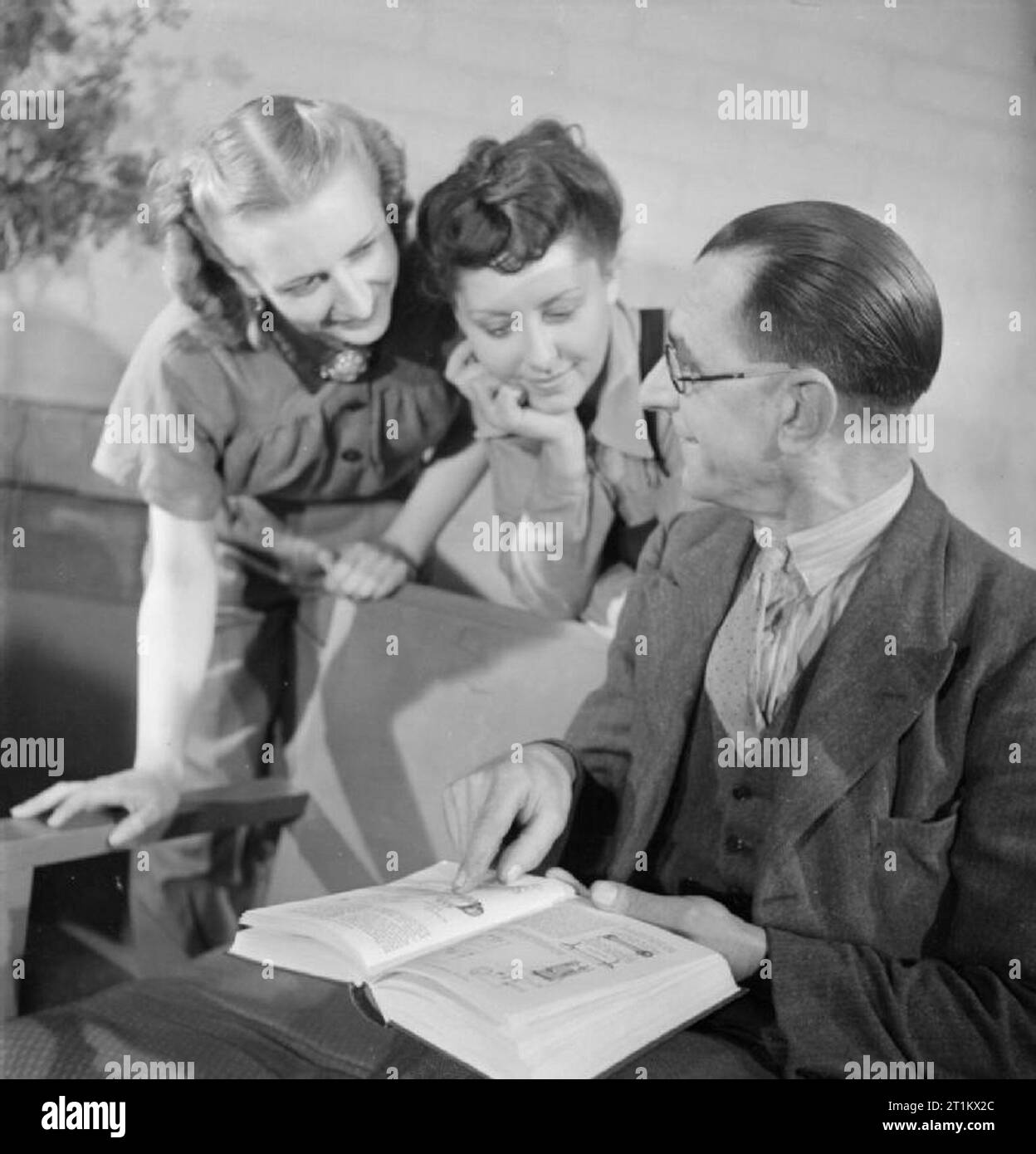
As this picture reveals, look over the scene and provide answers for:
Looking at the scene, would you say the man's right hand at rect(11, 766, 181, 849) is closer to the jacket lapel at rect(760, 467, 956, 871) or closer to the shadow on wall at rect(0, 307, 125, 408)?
the shadow on wall at rect(0, 307, 125, 408)

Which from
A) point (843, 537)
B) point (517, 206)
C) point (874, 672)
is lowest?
point (874, 672)

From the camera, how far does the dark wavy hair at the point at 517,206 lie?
75.1 inches

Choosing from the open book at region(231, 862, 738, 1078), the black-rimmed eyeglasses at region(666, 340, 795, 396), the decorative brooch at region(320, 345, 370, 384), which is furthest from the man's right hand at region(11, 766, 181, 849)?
the black-rimmed eyeglasses at region(666, 340, 795, 396)

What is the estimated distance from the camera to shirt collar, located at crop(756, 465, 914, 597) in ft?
5.97

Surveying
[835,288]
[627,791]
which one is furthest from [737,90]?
[627,791]

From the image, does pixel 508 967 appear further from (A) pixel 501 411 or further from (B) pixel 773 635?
(A) pixel 501 411

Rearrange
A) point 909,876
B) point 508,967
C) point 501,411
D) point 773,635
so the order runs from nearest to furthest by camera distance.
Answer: point 508,967
point 909,876
point 773,635
point 501,411

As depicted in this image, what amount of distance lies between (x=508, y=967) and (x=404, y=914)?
0.58 ft

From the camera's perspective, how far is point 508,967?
1.63 metres

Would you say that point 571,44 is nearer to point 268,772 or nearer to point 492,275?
point 492,275

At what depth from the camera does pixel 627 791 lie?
190cm

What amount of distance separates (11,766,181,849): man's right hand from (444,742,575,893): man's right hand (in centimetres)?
45

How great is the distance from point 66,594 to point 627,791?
3.10 feet

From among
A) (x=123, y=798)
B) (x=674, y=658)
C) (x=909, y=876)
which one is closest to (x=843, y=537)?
(x=674, y=658)
